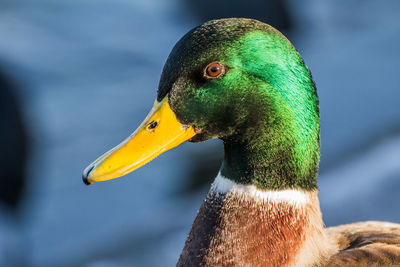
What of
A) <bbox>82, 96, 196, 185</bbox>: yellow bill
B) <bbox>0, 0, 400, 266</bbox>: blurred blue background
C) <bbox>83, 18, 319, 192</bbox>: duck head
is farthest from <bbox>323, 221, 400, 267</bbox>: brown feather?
<bbox>0, 0, 400, 266</bbox>: blurred blue background

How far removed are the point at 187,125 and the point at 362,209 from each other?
8.98ft

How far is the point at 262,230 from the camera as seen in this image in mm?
2049

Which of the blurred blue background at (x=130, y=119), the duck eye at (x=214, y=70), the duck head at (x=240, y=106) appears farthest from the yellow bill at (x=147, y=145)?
the blurred blue background at (x=130, y=119)

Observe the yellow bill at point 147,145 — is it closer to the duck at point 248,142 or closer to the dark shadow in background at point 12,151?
the duck at point 248,142

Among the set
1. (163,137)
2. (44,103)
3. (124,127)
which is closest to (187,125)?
(163,137)

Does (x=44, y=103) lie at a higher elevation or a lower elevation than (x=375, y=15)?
lower

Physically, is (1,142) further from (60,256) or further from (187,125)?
(187,125)

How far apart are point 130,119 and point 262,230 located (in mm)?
3411

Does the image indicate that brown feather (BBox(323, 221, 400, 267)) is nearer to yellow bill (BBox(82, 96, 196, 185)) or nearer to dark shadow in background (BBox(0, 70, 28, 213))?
yellow bill (BBox(82, 96, 196, 185))

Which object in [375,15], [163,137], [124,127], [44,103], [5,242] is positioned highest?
[375,15]

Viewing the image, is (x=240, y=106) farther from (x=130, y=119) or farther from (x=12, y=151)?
(x=130, y=119)

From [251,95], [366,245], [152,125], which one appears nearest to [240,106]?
[251,95]

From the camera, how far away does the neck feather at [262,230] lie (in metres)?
2.04

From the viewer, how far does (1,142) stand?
463 cm
